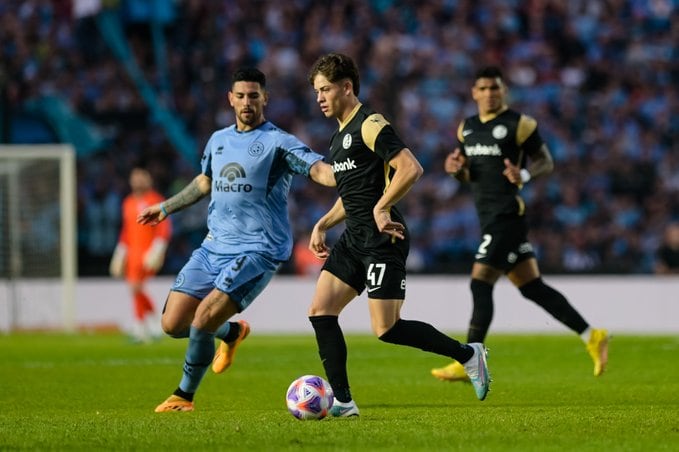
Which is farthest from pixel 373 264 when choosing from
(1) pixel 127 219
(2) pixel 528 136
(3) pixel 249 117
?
(1) pixel 127 219

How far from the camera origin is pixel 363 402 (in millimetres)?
9305

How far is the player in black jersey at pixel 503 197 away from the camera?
35.9 feet

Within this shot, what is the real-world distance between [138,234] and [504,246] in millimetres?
8182

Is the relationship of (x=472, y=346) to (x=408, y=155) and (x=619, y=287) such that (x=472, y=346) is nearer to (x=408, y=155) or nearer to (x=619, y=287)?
(x=408, y=155)

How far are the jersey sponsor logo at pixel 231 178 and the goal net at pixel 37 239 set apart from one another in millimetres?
11009

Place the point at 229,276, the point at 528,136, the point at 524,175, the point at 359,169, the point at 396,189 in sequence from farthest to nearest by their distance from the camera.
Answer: the point at 528,136, the point at 524,175, the point at 229,276, the point at 359,169, the point at 396,189

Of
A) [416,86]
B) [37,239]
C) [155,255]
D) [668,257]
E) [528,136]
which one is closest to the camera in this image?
[528,136]

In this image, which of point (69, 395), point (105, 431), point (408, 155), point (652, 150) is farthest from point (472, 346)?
point (652, 150)

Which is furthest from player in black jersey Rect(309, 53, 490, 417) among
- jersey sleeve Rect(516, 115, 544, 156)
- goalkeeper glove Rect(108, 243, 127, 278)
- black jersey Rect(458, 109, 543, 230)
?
goalkeeper glove Rect(108, 243, 127, 278)

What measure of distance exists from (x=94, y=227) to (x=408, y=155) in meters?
14.8

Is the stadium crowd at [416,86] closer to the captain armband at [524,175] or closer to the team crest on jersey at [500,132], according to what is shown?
the team crest on jersey at [500,132]

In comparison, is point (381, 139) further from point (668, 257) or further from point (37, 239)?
point (37, 239)

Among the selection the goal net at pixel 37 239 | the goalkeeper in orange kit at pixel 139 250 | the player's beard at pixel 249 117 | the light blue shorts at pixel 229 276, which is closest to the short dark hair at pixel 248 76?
the player's beard at pixel 249 117

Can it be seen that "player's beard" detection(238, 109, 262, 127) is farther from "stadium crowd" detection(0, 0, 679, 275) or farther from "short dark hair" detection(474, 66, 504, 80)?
"stadium crowd" detection(0, 0, 679, 275)
